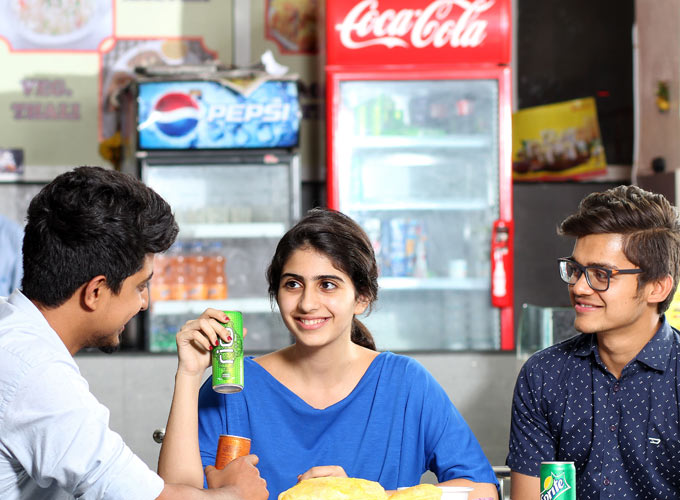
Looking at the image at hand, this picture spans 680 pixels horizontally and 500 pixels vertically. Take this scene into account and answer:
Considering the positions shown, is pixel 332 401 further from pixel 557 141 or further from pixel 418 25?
pixel 557 141

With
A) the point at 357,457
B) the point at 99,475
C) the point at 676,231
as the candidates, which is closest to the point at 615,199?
the point at 676,231

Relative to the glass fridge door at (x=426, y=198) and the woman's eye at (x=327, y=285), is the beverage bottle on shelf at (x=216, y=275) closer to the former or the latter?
the glass fridge door at (x=426, y=198)

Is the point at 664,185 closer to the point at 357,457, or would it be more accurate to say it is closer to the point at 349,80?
the point at 349,80

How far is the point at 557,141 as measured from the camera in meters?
4.73

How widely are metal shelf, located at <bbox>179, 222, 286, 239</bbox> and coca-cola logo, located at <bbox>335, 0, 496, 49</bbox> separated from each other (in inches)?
39.5

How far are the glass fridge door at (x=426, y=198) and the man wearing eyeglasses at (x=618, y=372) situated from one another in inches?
91.1

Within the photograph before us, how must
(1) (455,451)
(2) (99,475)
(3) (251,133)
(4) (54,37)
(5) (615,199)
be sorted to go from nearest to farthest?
(2) (99,475), (1) (455,451), (5) (615,199), (3) (251,133), (4) (54,37)

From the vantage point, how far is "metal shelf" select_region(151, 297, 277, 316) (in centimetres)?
407

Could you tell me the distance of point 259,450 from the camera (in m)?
1.77

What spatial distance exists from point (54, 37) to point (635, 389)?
3.91 metres

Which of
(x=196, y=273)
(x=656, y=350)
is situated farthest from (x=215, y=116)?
(x=656, y=350)

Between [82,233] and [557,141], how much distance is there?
383cm

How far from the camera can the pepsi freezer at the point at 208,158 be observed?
4.07m

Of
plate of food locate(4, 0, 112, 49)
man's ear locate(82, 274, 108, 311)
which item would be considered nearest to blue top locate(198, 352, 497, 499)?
man's ear locate(82, 274, 108, 311)
